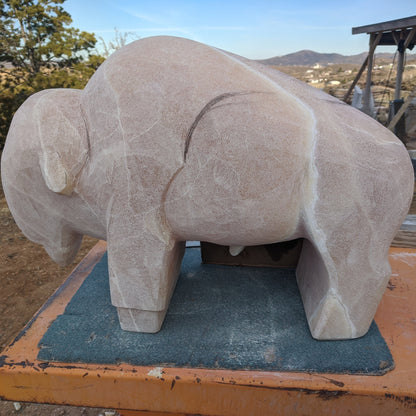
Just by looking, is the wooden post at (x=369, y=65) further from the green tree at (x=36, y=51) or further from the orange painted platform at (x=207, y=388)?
the orange painted platform at (x=207, y=388)

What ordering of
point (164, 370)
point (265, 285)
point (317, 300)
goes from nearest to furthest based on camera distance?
point (164, 370)
point (317, 300)
point (265, 285)

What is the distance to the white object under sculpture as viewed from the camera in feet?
3.59

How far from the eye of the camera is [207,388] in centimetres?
117

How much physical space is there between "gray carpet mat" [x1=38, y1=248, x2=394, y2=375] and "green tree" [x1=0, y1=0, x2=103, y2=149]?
380 centimetres

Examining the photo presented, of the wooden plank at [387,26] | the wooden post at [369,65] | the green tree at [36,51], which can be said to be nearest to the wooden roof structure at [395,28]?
the wooden plank at [387,26]

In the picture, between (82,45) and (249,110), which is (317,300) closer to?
(249,110)

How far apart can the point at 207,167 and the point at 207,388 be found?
2.36 ft

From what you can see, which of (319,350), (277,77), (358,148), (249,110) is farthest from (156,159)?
(319,350)

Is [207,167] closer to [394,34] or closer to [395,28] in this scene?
[395,28]

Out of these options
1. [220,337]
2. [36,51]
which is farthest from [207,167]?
[36,51]

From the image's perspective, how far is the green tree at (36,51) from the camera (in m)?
4.62

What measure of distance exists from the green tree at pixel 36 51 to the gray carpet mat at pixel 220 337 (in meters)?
3.80

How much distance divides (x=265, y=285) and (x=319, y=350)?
448 millimetres

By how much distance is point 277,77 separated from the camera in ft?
4.09
